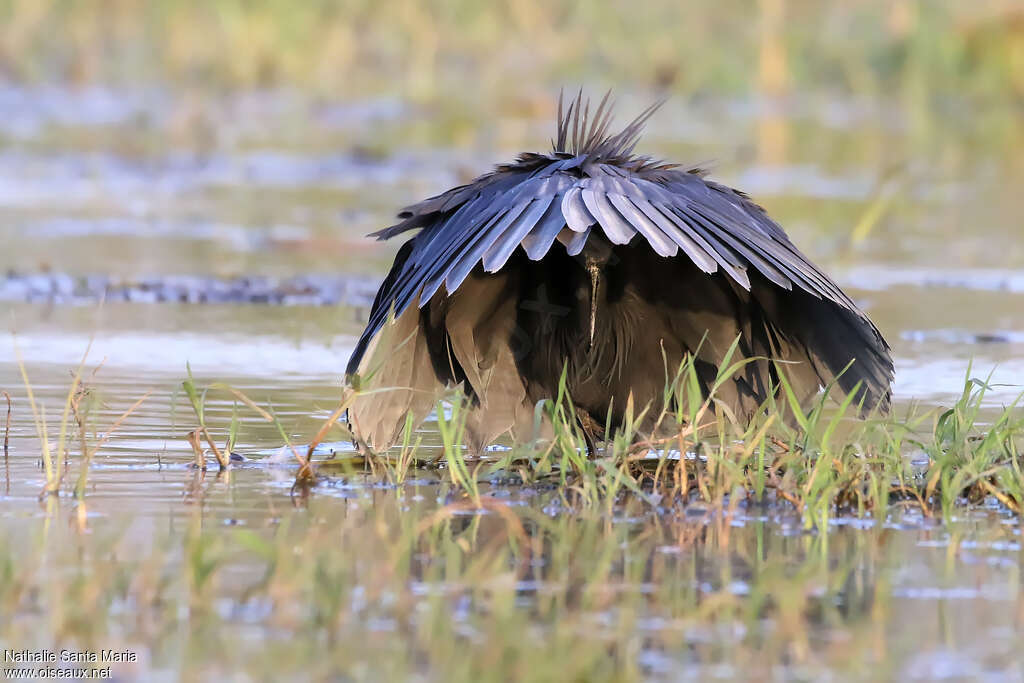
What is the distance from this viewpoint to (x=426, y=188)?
1243 centimetres

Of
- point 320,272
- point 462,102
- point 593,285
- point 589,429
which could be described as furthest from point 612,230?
point 462,102

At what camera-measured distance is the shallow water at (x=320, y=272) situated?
13.2 feet

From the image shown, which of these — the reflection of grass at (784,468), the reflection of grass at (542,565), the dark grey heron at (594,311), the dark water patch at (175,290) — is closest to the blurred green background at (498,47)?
the dark water patch at (175,290)

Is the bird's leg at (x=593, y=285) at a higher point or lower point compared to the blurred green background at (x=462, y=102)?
lower

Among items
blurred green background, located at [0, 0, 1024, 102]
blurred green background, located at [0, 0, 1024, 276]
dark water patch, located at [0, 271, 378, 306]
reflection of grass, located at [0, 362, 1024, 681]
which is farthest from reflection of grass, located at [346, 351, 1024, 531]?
blurred green background, located at [0, 0, 1024, 102]

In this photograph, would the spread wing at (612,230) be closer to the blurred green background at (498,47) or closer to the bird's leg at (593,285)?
the bird's leg at (593,285)

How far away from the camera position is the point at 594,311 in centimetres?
494

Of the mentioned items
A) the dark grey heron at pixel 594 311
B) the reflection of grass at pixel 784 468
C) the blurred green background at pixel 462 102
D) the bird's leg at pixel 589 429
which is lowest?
the reflection of grass at pixel 784 468

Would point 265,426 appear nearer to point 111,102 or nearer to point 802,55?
point 111,102

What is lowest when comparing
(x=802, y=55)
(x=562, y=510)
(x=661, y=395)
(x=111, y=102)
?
(x=562, y=510)

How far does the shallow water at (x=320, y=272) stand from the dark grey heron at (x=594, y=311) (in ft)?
1.26

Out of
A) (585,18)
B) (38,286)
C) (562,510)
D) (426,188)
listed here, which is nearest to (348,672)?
(562,510)

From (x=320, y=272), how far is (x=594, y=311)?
157 inches

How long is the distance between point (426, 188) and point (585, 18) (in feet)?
26.7
